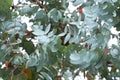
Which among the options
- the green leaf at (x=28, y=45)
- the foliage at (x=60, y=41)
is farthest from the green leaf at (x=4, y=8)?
the green leaf at (x=28, y=45)

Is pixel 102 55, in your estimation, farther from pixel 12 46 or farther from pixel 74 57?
pixel 12 46

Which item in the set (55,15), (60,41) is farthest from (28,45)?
(60,41)

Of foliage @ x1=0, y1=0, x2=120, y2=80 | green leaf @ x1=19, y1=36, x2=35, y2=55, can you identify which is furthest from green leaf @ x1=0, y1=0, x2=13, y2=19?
green leaf @ x1=19, y1=36, x2=35, y2=55

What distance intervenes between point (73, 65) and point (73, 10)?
0.26m

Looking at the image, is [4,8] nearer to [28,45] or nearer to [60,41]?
[28,45]

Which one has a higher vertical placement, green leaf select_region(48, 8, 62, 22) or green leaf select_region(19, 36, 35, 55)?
green leaf select_region(48, 8, 62, 22)

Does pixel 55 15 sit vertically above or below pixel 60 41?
above

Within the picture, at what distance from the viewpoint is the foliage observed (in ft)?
3.35

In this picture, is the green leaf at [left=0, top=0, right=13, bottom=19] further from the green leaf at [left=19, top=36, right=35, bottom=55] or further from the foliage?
the green leaf at [left=19, top=36, right=35, bottom=55]

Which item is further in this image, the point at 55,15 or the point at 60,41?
the point at 55,15

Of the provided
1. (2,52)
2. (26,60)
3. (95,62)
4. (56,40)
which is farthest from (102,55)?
(2,52)

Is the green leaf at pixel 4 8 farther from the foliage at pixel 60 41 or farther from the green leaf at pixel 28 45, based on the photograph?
the green leaf at pixel 28 45

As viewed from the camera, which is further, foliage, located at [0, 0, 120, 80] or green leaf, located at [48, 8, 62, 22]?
green leaf, located at [48, 8, 62, 22]

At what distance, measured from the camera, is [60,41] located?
103 cm
